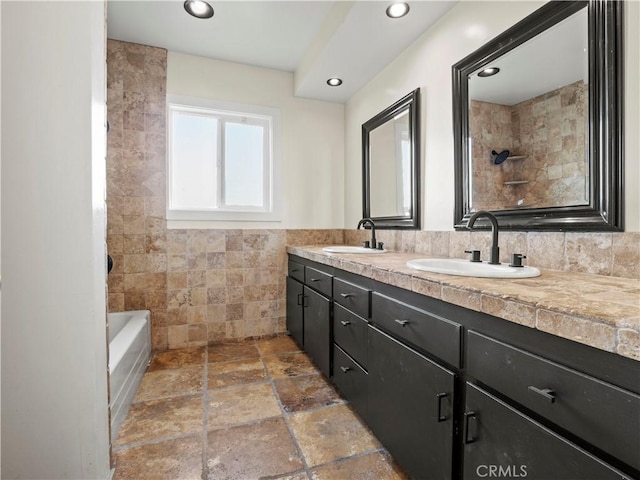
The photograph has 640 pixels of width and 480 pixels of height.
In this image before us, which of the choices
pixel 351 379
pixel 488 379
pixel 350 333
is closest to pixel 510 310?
pixel 488 379

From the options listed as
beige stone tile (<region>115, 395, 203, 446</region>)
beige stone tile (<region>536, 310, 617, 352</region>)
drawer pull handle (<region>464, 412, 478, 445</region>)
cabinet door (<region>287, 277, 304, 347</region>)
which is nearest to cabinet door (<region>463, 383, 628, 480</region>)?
drawer pull handle (<region>464, 412, 478, 445</region>)

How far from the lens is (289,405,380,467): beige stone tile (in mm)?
1403

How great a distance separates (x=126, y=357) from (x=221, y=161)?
1.77 metres

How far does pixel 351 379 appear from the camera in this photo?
1.64 metres

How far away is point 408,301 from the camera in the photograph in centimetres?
117

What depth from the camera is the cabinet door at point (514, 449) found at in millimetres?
635

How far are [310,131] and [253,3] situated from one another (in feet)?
3.83

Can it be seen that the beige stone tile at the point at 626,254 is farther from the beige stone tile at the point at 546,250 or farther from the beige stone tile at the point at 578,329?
the beige stone tile at the point at 578,329

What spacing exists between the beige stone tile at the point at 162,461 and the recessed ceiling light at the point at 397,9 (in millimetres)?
2513

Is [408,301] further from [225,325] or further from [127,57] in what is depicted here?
[127,57]

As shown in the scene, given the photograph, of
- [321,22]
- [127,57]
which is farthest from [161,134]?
[321,22]

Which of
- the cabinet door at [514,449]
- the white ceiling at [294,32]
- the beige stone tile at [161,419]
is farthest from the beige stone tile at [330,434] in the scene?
the white ceiling at [294,32]

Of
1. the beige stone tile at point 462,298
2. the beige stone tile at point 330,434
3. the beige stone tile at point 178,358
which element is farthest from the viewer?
the beige stone tile at point 178,358

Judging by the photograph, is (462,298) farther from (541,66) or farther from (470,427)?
(541,66)
